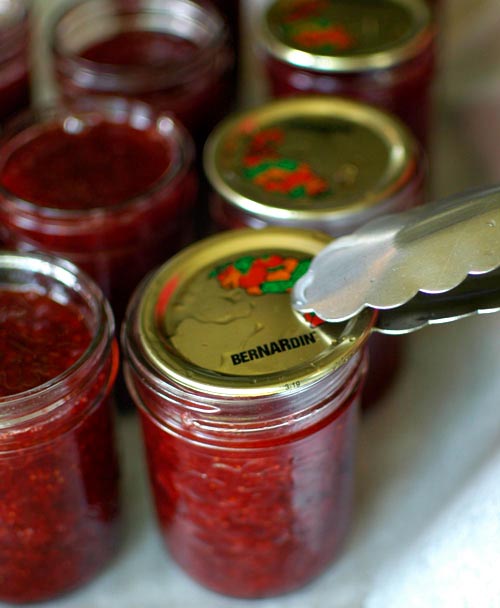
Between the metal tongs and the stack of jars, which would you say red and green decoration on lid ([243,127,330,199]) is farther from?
the metal tongs

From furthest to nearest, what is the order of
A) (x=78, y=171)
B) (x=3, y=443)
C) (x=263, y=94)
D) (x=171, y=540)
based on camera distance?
(x=263, y=94) → (x=78, y=171) → (x=171, y=540) → (x=3, y=443)

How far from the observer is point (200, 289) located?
883 millimetres

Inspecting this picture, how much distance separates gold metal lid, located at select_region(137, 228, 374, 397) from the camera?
79cm

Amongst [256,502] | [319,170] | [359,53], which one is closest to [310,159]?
[319,170]

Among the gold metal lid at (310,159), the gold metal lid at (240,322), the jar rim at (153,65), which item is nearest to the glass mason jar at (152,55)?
the jar rim at (153,65)

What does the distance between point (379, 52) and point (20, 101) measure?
46cm

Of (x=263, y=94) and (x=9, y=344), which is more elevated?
(x=9, y=344)

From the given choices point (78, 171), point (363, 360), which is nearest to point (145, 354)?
point (363, 360)

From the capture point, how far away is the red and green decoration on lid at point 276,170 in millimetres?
1022

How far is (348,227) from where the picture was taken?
98 cm

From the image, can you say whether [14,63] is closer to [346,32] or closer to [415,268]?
[346,32]

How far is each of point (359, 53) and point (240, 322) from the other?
48cm

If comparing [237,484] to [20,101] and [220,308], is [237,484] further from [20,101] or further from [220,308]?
[20,101]

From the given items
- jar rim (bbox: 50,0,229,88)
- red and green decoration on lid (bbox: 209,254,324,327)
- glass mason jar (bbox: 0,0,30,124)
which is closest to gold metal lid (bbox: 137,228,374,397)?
red and green decoration on lid (bbox: 209,254,324,327)
